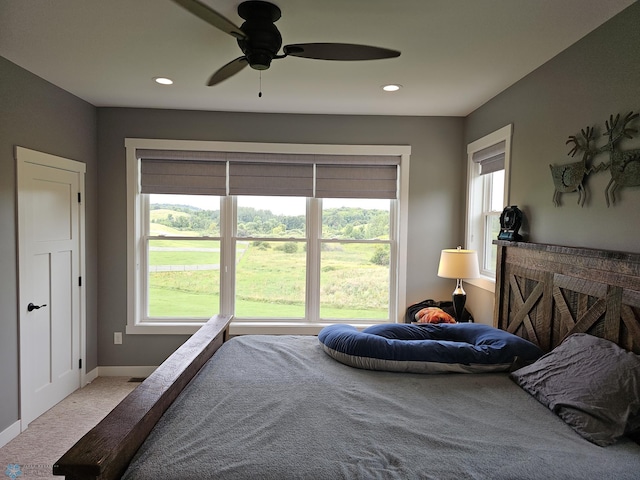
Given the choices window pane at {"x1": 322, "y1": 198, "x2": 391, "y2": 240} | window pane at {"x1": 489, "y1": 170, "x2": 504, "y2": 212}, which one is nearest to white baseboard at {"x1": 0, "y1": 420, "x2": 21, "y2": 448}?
window pane at {"x1": 322, "y1": 198, "x2": 391, "y2": 240}

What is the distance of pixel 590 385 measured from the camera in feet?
5.49

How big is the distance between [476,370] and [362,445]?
100cm

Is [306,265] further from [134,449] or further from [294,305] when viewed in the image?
[134,449]

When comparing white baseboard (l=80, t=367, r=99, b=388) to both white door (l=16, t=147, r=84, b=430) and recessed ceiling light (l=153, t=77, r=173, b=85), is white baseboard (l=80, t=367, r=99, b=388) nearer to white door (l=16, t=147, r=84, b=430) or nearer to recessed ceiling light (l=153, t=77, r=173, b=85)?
white door (l=16, t=147, r=84, b=430)

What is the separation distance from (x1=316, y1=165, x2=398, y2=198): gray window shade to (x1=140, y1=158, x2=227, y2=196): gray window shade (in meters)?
1.00

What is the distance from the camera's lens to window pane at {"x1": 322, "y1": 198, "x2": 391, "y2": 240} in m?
4.24

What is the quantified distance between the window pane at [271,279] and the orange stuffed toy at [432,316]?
1244 millimetres

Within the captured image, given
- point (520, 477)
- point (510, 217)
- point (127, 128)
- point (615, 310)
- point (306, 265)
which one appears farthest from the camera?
point (306, 265)

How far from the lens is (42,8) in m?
2.07

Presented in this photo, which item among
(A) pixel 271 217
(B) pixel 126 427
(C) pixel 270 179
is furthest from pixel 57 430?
(C) pixel 270 179

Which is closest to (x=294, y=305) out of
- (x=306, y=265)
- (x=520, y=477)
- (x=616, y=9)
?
(x=306, y=265)

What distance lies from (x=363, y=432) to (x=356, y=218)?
2.89 meters

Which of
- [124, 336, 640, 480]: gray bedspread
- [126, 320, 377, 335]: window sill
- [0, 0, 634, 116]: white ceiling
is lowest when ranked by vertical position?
[126, 320, 377, 335]: window sill

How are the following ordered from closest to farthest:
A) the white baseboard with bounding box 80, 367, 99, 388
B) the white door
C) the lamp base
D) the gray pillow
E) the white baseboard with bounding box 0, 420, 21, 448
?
→ the gray pillow → the white baseboard with bounding box 0, 420, 21, 448 → the white door → the lamp base → the white baseboard with bounding box 80, 367, 99, 388
